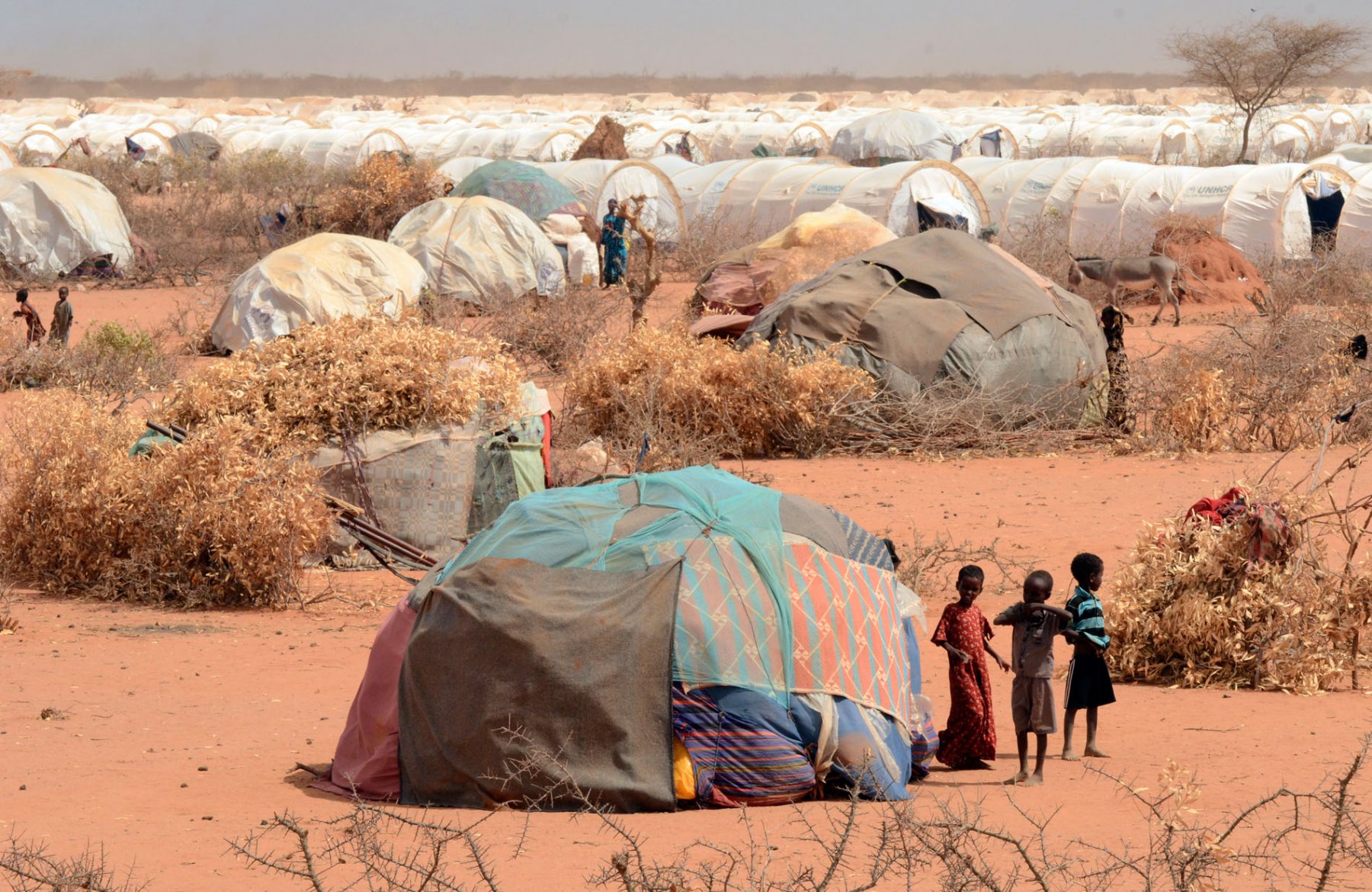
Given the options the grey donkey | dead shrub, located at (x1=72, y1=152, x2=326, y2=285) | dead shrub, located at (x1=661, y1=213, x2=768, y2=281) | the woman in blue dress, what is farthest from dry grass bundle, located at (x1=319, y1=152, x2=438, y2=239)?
the grey donkey

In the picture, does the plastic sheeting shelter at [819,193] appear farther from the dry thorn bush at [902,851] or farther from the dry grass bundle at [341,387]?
the dry thorn bush at [902,851]

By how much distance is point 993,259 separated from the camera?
533 inches

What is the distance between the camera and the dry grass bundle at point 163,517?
27.2 feet

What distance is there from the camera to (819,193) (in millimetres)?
25266

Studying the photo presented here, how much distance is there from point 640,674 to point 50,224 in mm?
20015

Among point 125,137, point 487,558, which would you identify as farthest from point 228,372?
point 125,137

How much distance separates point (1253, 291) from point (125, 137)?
35.6 metres

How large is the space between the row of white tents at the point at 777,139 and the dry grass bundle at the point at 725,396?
931 inches

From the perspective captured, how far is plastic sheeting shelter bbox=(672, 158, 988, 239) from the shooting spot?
79.2 ft

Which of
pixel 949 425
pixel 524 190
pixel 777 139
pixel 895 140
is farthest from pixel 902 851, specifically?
pixel 777 139

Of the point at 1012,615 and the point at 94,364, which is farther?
the point at 94,364

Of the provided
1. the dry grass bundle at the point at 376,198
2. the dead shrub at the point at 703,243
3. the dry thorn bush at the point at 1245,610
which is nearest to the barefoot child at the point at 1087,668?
the dry thorn bush at the point at 1245,610

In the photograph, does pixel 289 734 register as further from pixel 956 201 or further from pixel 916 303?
pixel 956 201

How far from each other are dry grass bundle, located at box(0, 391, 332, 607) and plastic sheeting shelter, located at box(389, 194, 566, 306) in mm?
9906
